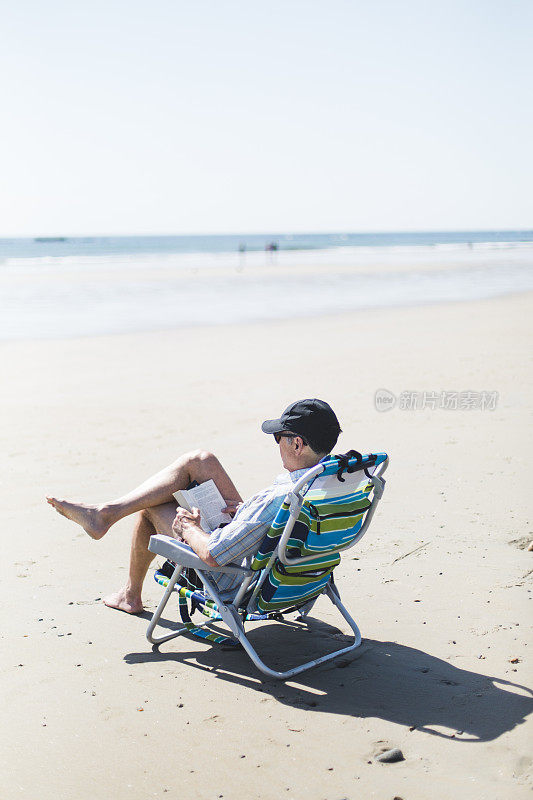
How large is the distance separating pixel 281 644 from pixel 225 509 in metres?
0.69

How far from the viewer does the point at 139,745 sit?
3230mm

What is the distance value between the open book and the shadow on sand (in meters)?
0.61

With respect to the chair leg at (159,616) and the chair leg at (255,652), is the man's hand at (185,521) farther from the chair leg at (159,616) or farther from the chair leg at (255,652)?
the chair leg at (255,652)

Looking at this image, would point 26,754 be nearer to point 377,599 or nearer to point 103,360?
point 377,599

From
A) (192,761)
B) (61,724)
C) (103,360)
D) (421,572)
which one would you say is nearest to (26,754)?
(61,724)

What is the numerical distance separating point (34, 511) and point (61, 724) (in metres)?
2.93

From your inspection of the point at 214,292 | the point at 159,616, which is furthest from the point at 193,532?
the point at 214,292

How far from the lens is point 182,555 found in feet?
12.2

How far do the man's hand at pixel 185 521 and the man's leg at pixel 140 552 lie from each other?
247 mm

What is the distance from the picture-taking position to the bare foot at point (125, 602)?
4.45 meters

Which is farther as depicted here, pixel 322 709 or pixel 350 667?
pixel 350 667

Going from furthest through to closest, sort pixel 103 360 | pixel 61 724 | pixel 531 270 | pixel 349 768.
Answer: pixel 531 270, pixel 103 360, pixel 61 724, pixel 349 768

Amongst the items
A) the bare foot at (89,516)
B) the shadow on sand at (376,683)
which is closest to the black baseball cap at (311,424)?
the shadow on sand at (376,683)

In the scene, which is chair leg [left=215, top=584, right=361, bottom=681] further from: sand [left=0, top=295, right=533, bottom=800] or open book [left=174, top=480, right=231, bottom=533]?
open book [left=174, top=480, right=231, bottom=533]
